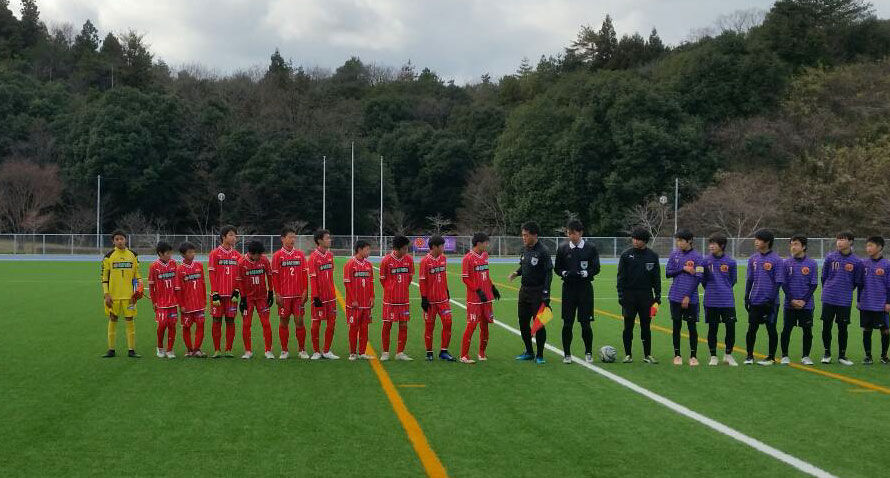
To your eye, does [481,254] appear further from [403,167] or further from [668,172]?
[403,167]

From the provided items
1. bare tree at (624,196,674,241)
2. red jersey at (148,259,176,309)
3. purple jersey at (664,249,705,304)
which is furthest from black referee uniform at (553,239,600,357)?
bare tree at (624,196,674,241)

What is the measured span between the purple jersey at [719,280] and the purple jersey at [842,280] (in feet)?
5.16

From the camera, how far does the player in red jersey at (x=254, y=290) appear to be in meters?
11.9

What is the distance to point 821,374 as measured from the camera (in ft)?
35.8

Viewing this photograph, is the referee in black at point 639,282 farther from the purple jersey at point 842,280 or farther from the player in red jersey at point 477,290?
the purple jersey at point 842,280

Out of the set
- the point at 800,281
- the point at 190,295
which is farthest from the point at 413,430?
the point at 800,281

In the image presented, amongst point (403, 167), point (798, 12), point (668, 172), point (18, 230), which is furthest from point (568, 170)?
point (18, 230)

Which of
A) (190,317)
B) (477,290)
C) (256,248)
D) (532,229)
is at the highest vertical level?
(532,229)

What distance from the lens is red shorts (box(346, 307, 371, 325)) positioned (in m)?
11.6

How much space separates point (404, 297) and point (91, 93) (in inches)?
2791

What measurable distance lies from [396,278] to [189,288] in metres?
2.88

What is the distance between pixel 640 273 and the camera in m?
11.4

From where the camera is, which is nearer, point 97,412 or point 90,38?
point 97,412

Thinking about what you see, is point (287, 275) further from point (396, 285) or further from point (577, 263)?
point (577, 263)
